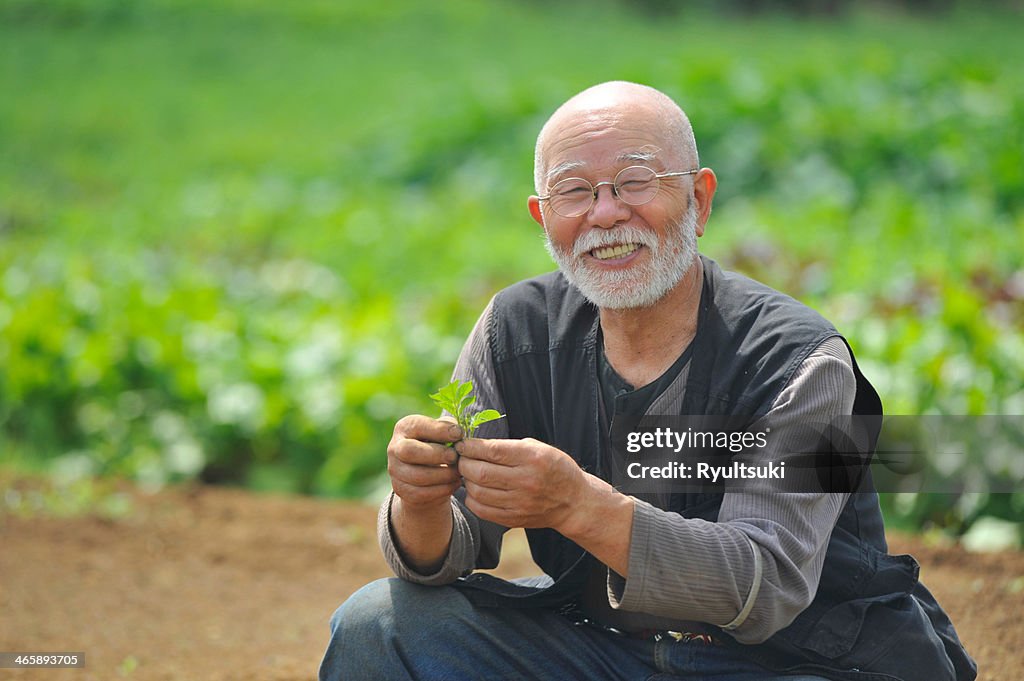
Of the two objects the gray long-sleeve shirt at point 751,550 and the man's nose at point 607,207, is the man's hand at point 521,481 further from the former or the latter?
the man's nose at point 607,207

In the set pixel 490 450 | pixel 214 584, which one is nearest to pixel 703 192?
pixel 490 450

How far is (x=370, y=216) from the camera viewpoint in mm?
9406

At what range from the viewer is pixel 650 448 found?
8.54 feet

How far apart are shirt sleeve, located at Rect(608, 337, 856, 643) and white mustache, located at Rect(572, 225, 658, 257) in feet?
1.53

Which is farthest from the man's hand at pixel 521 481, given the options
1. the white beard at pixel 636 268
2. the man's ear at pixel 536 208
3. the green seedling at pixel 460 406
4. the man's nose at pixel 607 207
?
the man's ear at pixel 536 208

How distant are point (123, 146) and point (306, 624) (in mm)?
11546

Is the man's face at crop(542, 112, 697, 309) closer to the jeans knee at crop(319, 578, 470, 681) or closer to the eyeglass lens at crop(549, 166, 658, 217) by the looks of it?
the eyeglass lens at crop(549, 166, 658, 217)

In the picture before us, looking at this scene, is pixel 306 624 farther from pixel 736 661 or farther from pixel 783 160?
pixel 783 160

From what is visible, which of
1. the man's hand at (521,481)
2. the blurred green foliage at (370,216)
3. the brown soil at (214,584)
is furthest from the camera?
the blurred green foliage at (370,216)

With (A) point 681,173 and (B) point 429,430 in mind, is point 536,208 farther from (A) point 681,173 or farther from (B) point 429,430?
(B) point 429,430

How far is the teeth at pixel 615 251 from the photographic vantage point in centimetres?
267

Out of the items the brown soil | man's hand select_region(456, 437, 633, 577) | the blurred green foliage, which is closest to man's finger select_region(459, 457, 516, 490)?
man's hand select_region(456, 437, 633, 577)

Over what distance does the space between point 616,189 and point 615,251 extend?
13 centimetres

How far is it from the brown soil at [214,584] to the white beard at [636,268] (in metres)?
1.48
